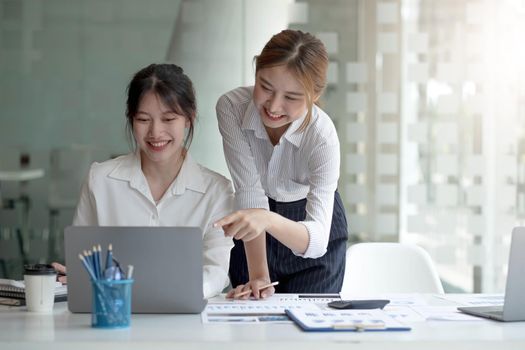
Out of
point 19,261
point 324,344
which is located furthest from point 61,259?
point 324,344

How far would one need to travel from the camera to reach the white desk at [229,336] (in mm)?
1832

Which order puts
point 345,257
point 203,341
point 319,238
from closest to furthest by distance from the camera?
point 203,341 → point 319,238 → point 345,257

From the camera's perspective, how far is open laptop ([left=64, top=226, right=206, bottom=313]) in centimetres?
211

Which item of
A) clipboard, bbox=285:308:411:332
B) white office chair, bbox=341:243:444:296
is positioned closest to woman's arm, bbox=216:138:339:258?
clipboard, bbox=285:308:411:332

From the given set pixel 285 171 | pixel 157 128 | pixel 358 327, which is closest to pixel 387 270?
pixel 285 171

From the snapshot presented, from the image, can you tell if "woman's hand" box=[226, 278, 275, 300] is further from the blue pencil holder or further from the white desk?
the blue pencil holder

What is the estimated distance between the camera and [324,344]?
1.85 m

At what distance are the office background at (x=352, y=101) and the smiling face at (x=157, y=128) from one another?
6.80 feet

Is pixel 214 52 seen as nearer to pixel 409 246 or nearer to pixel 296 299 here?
pixel 409 246

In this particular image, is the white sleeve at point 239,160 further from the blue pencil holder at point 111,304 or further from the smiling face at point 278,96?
the blue pencil holder at point 111,304

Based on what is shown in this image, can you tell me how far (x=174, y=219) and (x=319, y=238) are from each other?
47 cm

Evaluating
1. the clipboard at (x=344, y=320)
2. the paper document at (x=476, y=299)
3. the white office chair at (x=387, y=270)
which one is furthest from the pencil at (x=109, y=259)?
the white office chair at (x=387, y=270)

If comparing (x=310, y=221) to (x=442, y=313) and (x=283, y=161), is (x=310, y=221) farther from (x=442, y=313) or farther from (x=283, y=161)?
(x=442, y=313)

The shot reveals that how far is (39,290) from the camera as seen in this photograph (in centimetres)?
223
